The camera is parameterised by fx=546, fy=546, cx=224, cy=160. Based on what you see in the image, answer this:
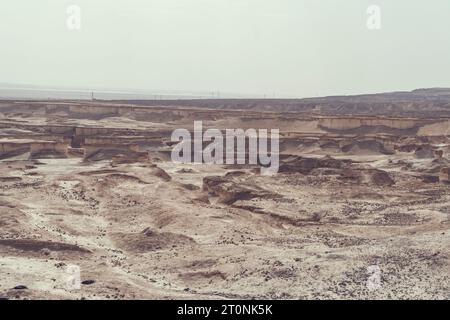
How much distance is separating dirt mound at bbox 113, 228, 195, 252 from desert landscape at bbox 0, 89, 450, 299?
0.17 feet

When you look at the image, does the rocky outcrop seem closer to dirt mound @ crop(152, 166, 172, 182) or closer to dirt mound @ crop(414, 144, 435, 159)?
dirt mound @ crop(414, 144, 435, 159)

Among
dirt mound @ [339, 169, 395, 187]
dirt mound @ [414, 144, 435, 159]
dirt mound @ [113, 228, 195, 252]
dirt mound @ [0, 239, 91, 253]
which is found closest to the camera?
dirt mound @ [0, 239, 91, 253]

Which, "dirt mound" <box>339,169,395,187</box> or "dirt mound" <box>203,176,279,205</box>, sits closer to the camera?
"dirt mound" <box>203,176,279,205</box>

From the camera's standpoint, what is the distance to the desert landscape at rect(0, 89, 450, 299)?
10047 mm

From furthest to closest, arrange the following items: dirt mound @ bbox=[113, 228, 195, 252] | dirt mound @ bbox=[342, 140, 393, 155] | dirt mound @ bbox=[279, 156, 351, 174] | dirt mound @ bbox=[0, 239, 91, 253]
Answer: dirt mound @ bbox=[342, 140, 393, 155]
dirt mound @ bbox=[279, 156, 351, 174]
dirt mound @ bbox=[113, 228, 195, 252]
dirt mound @ bbox=[0, 239, 91, 253]

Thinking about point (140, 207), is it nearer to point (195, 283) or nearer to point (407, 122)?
point (195, 283)

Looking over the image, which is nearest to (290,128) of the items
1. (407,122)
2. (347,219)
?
(407,122)

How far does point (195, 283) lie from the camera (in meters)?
10.6

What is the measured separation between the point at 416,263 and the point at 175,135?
3036 centimetres

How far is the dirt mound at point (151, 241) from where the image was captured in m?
13.2

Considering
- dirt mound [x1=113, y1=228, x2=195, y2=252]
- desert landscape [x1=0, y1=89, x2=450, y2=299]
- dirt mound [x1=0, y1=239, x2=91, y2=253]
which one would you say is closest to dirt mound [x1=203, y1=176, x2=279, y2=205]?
desert landscape [x1=0, y1=89, x2=450, y2=299]

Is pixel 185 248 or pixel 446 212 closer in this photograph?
pixel 185 248

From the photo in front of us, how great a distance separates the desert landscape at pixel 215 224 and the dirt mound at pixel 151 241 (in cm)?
5
